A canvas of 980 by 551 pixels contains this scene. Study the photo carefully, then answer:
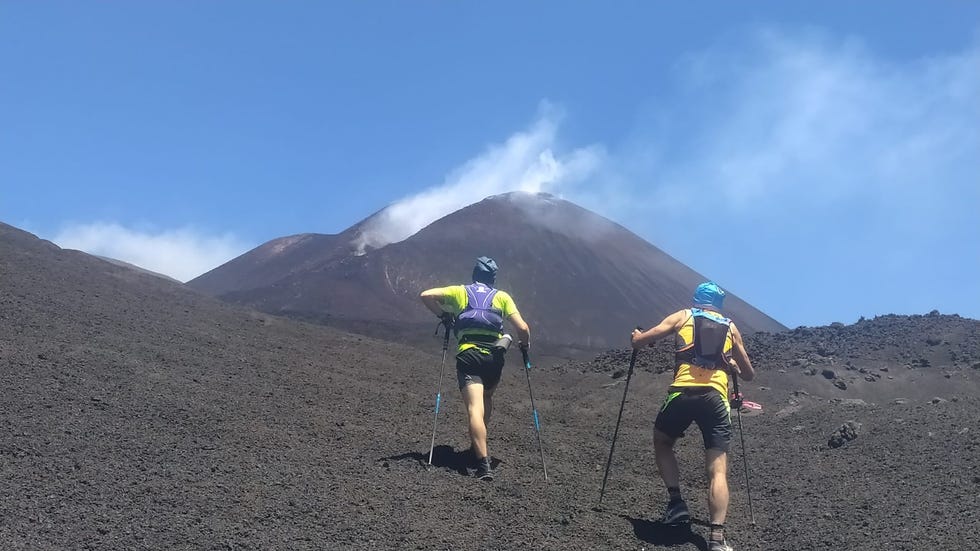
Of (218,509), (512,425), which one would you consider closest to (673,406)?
(218,509)

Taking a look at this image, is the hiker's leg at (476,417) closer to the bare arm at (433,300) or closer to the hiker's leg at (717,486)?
the bare arm at (433,300)

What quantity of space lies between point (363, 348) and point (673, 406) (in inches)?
382

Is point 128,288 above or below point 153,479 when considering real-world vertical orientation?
above

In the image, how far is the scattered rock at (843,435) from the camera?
28.0 feet

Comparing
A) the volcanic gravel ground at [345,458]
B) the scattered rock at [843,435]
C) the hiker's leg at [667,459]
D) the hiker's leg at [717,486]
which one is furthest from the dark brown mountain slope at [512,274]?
the hiker's leg at [717,486]

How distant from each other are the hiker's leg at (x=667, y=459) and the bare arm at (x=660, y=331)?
58cm

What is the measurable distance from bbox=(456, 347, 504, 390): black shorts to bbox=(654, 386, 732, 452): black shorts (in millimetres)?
1556

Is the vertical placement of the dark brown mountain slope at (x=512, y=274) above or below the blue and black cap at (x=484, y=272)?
above

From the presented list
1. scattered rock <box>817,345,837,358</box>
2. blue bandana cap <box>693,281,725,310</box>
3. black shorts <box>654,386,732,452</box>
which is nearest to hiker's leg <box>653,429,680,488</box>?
black shorts <box>654,386,732,452</box>

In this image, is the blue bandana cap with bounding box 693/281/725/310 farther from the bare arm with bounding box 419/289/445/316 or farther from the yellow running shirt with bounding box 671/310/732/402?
the bare arm with bounding box 419/289/445/316

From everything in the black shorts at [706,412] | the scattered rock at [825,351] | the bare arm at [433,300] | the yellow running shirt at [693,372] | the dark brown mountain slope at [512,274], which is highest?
the dark brown mountain slope at [512,274]

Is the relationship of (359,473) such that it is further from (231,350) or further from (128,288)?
(128,288)

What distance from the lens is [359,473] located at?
6.52 metres

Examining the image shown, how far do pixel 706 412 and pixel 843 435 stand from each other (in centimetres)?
349
